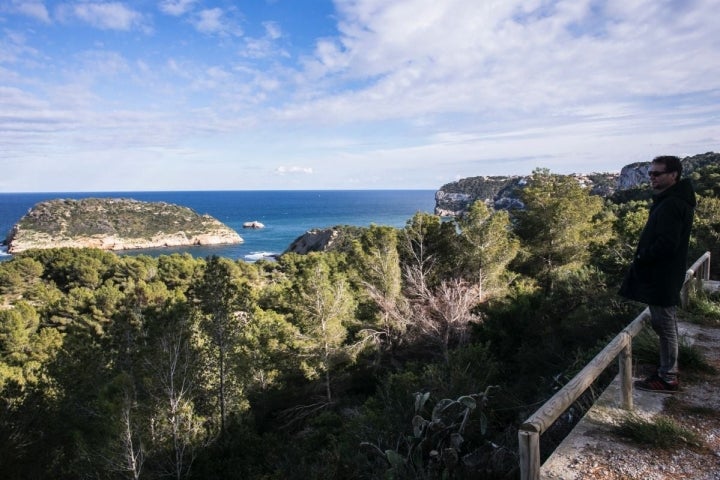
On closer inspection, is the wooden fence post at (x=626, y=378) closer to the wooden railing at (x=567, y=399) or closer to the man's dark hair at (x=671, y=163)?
the wooden railing at (x=567, y=399)

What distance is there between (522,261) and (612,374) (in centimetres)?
1737

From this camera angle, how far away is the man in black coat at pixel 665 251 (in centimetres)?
336

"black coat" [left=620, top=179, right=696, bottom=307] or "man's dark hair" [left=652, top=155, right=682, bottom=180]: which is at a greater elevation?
"man's dark hair" [left=652, top=155, right=682, bottom=180]

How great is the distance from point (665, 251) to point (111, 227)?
387 feet

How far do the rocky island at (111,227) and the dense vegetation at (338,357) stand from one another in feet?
281

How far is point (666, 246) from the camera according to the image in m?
3.32

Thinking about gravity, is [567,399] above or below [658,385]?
above

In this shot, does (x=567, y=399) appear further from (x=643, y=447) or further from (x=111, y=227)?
(x=111, y=227)

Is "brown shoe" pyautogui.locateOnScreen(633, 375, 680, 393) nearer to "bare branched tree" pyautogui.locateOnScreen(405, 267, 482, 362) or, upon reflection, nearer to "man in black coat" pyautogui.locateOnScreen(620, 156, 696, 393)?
"man in black coat" pyautogui.locateOnScreen(620, 156, 696, 393)

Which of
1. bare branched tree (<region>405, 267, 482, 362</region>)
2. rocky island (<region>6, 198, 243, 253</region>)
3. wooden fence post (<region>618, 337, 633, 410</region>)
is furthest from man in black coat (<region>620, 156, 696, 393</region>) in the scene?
rocky island (<region>6, 198, 243, 253</region>)

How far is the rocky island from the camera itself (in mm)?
96312

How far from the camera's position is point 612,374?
15.7 ft

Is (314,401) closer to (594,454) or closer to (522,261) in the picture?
(522,261)

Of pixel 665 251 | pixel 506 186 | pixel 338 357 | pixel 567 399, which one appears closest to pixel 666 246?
pixel 665 251
